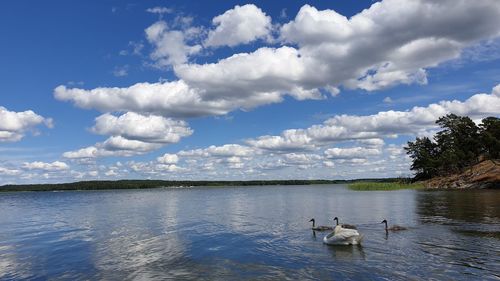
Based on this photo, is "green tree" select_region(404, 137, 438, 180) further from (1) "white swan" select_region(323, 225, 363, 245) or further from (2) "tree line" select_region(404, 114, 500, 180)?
(1) "white swan" select_region(323, 225, 363, 245)

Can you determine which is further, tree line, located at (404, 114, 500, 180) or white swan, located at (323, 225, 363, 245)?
tree line, located at (404, 114, 500, 180)

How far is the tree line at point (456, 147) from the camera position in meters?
110

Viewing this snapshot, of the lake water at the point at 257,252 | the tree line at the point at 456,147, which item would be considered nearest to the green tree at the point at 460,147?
the tree line at the point at 456,147

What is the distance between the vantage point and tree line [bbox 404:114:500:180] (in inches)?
4336

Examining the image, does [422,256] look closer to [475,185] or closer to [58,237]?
[58,237]

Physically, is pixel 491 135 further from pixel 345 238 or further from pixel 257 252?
pixel 257 252

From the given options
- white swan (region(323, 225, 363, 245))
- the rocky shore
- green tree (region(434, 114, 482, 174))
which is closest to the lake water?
white swan (region(323, 225, 363, 245))

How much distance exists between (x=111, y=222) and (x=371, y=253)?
3432 centimetres

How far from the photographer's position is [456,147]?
135250 mm

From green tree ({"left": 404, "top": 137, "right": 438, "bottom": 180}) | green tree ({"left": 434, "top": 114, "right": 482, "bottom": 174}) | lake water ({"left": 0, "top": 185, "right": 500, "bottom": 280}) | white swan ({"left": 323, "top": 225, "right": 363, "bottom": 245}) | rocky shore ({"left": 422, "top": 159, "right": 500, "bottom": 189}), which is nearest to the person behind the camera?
lake water ({"left": 0, "top": 185, "right": 500, "bottom": 280})

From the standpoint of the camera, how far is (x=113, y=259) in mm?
26781

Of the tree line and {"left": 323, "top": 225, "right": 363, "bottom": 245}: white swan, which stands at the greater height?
the tree line

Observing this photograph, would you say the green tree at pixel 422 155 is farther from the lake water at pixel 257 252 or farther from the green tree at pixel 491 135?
the lake water at pixel 257 252

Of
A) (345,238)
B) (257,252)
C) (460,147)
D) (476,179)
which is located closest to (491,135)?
(476,179)
